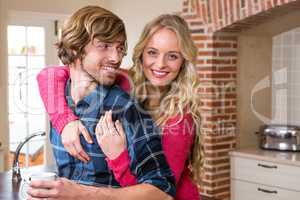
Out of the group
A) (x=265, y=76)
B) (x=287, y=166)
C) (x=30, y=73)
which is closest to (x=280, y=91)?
(x=265, y=76)

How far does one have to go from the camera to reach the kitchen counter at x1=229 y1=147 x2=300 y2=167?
390 centimetres

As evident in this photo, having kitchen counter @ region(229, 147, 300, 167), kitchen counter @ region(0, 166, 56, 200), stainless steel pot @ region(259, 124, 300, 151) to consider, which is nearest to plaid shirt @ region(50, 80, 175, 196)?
kitchen counter @ region(0, 166, 56, 200)

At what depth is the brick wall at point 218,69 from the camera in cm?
407

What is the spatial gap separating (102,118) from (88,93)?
12 centimetres

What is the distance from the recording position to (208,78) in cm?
421

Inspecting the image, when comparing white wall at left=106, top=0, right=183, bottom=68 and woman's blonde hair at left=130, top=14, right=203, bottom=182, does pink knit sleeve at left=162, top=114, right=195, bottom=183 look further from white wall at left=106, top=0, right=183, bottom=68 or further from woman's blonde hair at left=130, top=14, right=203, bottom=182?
white wall at left=106, top=0, right=183, bottom=68

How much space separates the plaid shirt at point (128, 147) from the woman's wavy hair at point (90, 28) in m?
0.14

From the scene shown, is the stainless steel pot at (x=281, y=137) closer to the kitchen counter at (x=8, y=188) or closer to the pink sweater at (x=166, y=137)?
the kitchen counter at (x=8, y=188)

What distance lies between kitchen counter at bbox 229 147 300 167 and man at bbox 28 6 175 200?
286cm

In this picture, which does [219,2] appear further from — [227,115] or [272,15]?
[227,115]

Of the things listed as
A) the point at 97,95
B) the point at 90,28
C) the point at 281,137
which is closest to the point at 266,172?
the point at 281,137

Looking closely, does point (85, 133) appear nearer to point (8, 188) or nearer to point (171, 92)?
point (171, 92)

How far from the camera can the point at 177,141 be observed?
1350mm

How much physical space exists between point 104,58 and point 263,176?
3.14 meters
